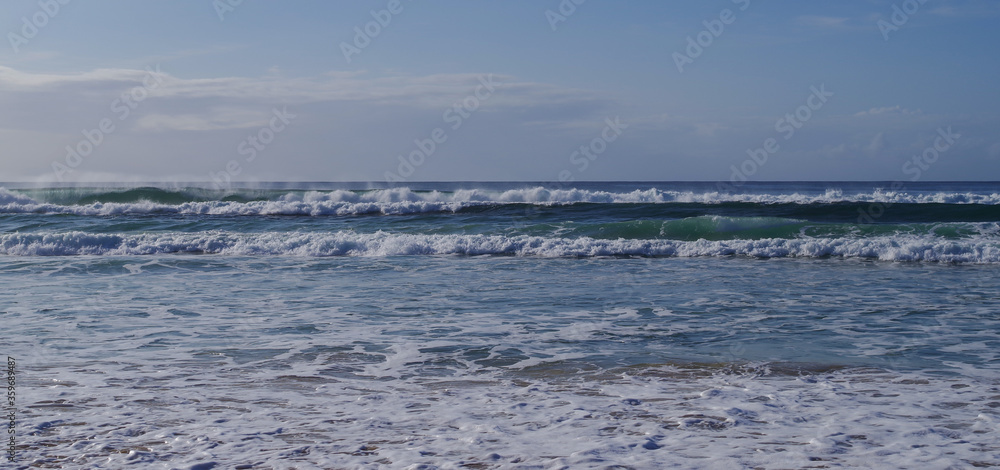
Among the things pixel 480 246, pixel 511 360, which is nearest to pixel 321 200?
pixel 480 246

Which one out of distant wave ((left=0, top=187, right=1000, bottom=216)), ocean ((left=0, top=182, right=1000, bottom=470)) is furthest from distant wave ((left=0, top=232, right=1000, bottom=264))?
distant wave ((left=0, top=187, right=1000, bottom=216))

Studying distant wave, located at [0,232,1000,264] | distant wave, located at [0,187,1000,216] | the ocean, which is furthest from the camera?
distant wave, located at [0,187,1000,216]

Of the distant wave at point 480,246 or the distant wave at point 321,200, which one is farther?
the distant wave at point 321,200

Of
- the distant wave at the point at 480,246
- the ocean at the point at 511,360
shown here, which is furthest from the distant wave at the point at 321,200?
the ocean at the point at 511,360

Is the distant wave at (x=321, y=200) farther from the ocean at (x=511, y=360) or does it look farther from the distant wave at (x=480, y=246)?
the ocean at (x=511, y=360)

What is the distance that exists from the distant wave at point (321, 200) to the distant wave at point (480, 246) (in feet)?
29.1

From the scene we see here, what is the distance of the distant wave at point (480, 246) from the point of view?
14695mm

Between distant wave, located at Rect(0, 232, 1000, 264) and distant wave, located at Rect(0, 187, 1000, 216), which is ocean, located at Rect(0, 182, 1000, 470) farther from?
distant wave, located at Rect(0, 187, 1000, 216)

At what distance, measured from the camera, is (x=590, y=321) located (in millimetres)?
7691

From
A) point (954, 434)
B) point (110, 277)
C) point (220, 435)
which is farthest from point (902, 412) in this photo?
point (110, 277)

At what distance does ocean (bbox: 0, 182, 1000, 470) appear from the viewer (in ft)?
12.4

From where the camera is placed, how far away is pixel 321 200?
3005 centimetres

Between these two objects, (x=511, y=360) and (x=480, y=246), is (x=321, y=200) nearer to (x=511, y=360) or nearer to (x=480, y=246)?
(x=480, y=246)

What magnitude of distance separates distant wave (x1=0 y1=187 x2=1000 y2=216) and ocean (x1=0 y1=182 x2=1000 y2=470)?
42.1ft
